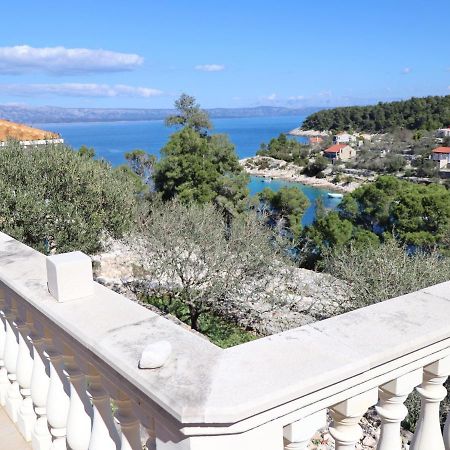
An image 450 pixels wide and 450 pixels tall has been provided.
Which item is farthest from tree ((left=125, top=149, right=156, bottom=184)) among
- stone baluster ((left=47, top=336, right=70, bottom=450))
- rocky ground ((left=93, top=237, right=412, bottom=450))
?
stone baluster ((left=47, top=336, right=70, bottom=450))

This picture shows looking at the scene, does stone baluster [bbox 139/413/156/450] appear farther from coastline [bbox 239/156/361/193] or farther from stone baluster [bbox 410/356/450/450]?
coastline [bbox 239/156/361/193]

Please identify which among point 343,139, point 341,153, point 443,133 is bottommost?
point 341,153

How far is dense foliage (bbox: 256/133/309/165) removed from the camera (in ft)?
276

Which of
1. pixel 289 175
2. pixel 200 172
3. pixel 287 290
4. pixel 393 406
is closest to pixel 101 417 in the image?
pixel 393 406

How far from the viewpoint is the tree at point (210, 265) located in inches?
461

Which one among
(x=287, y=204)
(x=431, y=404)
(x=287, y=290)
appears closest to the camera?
(x=431, y=404)

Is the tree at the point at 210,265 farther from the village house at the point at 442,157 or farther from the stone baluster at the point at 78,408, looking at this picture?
the village house at the point at 442,157

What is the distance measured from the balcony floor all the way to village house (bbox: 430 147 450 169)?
7096 cm

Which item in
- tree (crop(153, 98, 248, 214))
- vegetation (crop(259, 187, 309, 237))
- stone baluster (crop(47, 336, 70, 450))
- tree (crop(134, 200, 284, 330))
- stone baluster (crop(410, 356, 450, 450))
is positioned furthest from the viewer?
vegetation (crop(259, 187, 309, 237))

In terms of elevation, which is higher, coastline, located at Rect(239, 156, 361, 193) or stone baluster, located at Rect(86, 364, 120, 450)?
stone baluster, located at Rect(86, 364, 120, 450)

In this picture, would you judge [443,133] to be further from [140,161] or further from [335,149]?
[140,161]

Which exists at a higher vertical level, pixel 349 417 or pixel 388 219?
pixel 349 417

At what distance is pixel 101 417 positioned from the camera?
1500 millimetres

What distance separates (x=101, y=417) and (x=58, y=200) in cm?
910
